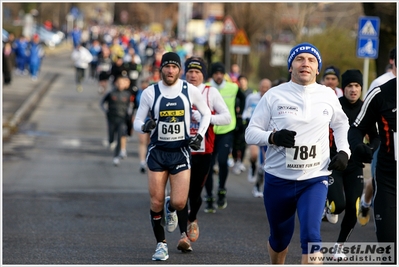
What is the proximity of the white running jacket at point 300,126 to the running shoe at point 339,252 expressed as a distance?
215 cm

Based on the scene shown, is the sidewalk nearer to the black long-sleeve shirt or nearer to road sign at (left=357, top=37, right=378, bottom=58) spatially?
road sign at (left=357, top=37, right=378, bottom=58)

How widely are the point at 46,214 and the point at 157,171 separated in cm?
354

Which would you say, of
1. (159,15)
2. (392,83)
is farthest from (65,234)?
(159,15)

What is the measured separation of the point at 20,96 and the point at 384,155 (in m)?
27.2

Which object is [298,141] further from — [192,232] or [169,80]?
[192,232]

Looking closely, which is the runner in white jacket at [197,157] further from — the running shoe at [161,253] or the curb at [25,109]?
the curb at [25,109]

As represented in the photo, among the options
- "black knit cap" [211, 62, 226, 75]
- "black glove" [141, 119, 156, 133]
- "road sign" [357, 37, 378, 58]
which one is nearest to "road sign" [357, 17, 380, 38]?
"road sign" [357, 37, 378, 58]

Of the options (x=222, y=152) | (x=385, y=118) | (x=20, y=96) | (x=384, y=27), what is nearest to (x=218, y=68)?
(x=222, y=152)

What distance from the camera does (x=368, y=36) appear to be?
19328 millimetres

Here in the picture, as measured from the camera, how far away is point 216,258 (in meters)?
8.73

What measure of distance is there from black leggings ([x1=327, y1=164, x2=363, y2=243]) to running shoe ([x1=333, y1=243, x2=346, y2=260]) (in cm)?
6

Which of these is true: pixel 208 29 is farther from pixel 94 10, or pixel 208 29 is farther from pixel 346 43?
pixel 94 10

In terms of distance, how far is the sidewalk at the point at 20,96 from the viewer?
83.5 ft

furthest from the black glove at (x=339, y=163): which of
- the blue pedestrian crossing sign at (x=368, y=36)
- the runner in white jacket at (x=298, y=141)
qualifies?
the blue pedestrian crossing sign at (x=368, y=36)
